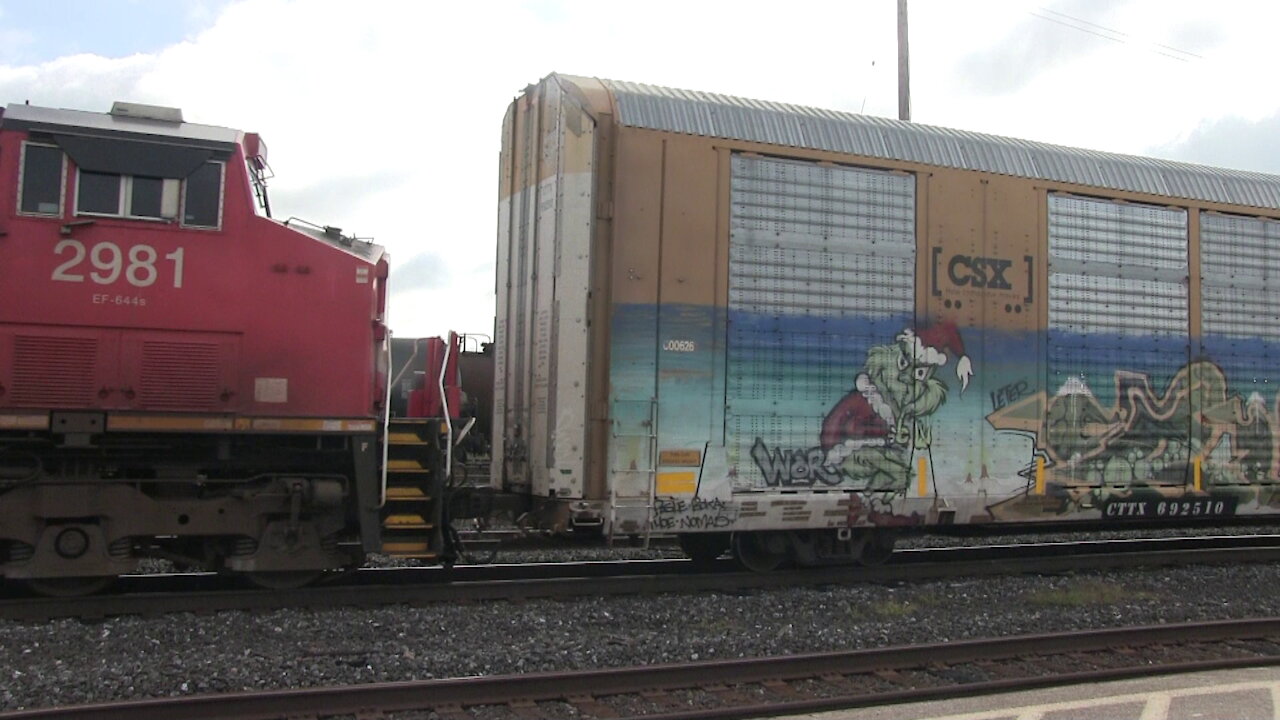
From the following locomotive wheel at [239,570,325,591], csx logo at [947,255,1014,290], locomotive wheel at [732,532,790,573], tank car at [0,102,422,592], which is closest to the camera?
tank car at [0,102,422,592]

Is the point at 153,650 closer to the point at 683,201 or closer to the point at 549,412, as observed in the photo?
the point at 549,412

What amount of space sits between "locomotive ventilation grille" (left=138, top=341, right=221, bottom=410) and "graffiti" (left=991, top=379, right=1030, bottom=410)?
716cm

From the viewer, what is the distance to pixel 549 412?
29.8ft

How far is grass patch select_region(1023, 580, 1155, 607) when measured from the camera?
9156 millimetres

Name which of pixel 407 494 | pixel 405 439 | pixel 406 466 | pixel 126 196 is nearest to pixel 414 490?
pixel 407 494

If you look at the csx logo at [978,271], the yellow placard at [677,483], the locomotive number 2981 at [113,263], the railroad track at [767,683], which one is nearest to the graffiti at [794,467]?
the yellow placard at [677,483]

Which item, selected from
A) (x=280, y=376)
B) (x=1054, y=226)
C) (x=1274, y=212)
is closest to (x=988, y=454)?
(x=1054, y=226)

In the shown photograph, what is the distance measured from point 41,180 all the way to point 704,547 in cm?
675

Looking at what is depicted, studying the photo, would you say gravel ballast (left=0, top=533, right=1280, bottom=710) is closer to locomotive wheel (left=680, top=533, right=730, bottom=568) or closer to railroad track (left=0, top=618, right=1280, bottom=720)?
railroad track (left=0, top=618, right=1280, bottom=720)

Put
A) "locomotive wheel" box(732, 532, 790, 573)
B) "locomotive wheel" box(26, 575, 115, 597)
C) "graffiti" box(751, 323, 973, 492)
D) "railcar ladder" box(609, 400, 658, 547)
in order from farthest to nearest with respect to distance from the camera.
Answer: "locomotive wheel" box(732, 532, 790, 573)
"graffiti" box(751, 323, 973, 492)
"railcar ladder" box(609, 400, 658, 547)
"locomotive wheel" box(26, 575, 115, 597)

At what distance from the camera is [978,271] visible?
10391 mm

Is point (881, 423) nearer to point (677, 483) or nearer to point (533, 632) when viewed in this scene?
point (677, 483)

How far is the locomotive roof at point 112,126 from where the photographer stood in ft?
25.1

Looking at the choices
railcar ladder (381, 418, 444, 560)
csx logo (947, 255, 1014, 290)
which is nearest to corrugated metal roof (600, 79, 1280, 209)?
csx logo (947, 255, 1014, 290)
